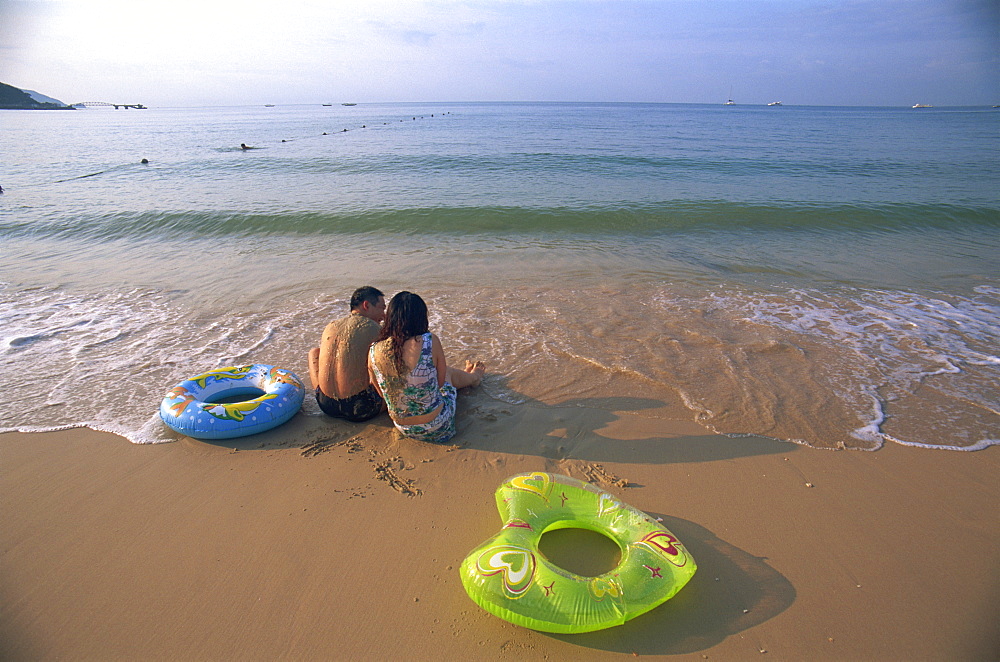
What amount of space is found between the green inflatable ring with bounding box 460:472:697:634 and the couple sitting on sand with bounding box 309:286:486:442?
1.16 meters

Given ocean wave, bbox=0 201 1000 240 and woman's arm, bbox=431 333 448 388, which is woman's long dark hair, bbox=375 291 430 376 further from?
ocean wave, bbox=0 201 1000 240

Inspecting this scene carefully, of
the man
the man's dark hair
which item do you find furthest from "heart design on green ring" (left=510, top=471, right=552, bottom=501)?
the man's dark hair

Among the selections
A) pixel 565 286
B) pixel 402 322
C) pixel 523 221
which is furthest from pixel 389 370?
pixel 523 221

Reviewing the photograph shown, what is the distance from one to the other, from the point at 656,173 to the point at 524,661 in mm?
18226

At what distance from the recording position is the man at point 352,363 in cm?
416

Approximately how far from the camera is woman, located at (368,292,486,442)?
3.74 meters

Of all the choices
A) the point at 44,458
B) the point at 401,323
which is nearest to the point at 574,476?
the point at 401,323

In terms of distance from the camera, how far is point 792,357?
5406 millimetres

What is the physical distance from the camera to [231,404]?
4223 mm

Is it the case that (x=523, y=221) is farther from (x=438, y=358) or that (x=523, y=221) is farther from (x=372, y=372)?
(x=372, y=372)

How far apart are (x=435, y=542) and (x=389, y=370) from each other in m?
1.34

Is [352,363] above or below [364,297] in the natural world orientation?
below

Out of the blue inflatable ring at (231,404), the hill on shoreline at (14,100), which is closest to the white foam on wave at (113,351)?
the blue inflatable ring at (231,404)

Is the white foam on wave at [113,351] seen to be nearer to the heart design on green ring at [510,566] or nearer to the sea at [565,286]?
the sea at [565,286]
